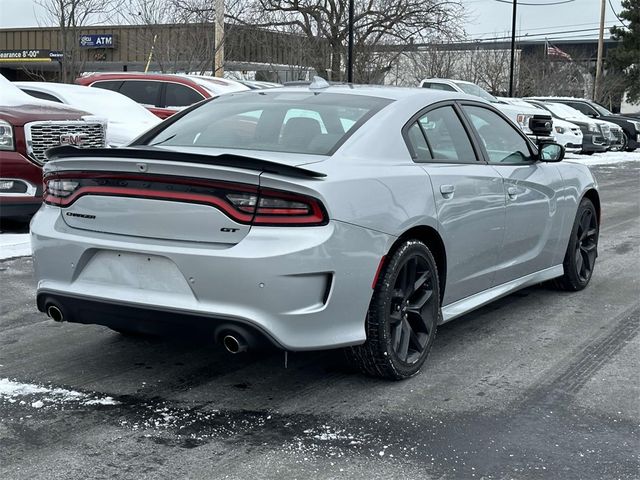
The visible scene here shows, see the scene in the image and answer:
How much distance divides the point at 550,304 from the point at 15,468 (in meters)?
4.09

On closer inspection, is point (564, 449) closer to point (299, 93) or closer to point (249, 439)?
point (249, 439)

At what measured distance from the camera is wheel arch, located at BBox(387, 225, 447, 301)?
14.1ft

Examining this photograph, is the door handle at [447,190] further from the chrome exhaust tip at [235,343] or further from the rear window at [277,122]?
the chrome exhaust tip at [235,343]

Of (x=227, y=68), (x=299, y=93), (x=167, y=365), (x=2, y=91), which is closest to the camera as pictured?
(x=167, y=365)

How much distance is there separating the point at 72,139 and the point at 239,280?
5.88 metres

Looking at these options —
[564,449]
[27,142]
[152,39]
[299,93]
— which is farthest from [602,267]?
[152,39]

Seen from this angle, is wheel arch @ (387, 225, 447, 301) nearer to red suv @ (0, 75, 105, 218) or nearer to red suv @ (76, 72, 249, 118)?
red suv @ (0, 75, 105, 218)

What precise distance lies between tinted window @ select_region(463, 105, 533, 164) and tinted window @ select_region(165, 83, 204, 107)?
9.36 m

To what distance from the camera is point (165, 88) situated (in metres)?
15.0

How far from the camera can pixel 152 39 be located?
26.5 m

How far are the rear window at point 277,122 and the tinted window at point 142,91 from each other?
10.2 metres

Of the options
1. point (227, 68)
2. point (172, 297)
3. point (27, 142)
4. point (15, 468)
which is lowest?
point (15, 468)

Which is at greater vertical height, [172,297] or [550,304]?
[172,297]

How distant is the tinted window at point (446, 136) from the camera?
4801mm
